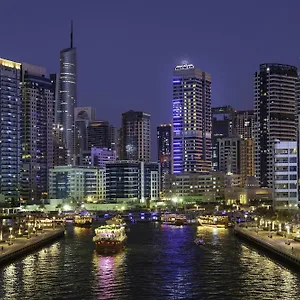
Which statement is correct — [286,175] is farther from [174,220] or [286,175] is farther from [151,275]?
[151,275]

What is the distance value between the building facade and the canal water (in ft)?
181

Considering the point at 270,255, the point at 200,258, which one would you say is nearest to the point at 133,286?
the point at 200,258

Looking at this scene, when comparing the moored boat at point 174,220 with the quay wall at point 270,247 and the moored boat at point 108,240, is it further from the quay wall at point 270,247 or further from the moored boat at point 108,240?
the moored boat at point 108,240

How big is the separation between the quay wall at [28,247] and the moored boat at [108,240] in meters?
8.96

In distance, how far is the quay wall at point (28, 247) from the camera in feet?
232

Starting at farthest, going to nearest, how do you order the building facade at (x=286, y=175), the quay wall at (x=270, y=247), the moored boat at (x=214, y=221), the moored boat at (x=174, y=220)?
the moored boat at (x=174, y=220)
the building facade at (x=286, y=175)
the moored boat at (x=214, y=221)
the quay wall at (x=270, y=247)

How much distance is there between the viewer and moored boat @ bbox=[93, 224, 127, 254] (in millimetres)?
82938

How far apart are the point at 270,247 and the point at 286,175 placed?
63833 mm

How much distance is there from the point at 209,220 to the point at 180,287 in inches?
3467

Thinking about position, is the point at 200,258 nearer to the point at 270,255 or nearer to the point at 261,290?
the point at 270,255

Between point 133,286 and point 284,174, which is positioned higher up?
point 284,174

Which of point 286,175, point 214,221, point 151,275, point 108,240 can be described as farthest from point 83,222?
point 151,275

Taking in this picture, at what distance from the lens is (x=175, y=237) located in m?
109

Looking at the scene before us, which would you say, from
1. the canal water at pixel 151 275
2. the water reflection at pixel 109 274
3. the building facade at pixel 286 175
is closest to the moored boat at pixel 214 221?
the building facade at pixel 286 175
